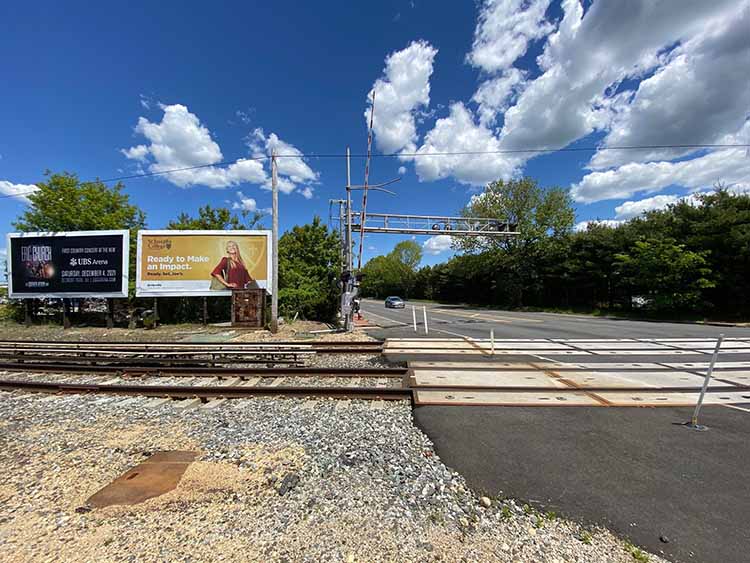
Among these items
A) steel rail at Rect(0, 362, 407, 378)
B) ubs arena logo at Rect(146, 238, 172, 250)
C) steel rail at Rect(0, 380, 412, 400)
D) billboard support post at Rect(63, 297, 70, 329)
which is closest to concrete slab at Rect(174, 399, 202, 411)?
steel rail at Rect(0, 380, 412, 400)

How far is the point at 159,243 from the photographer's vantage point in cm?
1580

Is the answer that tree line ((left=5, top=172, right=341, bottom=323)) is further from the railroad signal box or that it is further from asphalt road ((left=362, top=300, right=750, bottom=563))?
asphalt road ((left=362, top=300, right=750, bottom=563))

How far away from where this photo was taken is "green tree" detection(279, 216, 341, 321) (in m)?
18.4

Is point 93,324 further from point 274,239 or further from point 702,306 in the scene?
point 702,306

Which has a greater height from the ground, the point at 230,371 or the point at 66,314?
the point at 66,314

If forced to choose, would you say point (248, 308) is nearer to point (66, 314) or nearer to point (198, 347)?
point (198, 347)

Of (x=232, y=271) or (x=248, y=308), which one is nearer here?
(x=248, y=308)

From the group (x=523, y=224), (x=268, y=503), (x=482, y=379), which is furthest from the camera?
(x=523, y=224)

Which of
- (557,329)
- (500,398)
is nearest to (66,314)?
(500,398)

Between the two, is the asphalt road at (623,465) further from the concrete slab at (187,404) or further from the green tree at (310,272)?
the green tree at (310,272)

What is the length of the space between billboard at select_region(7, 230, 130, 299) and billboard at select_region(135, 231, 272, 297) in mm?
1197

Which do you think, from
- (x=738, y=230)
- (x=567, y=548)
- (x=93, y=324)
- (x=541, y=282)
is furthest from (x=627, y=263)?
(x=93, y=324)

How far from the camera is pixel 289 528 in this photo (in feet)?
8.01

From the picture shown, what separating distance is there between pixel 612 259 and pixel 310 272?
26977 mm
